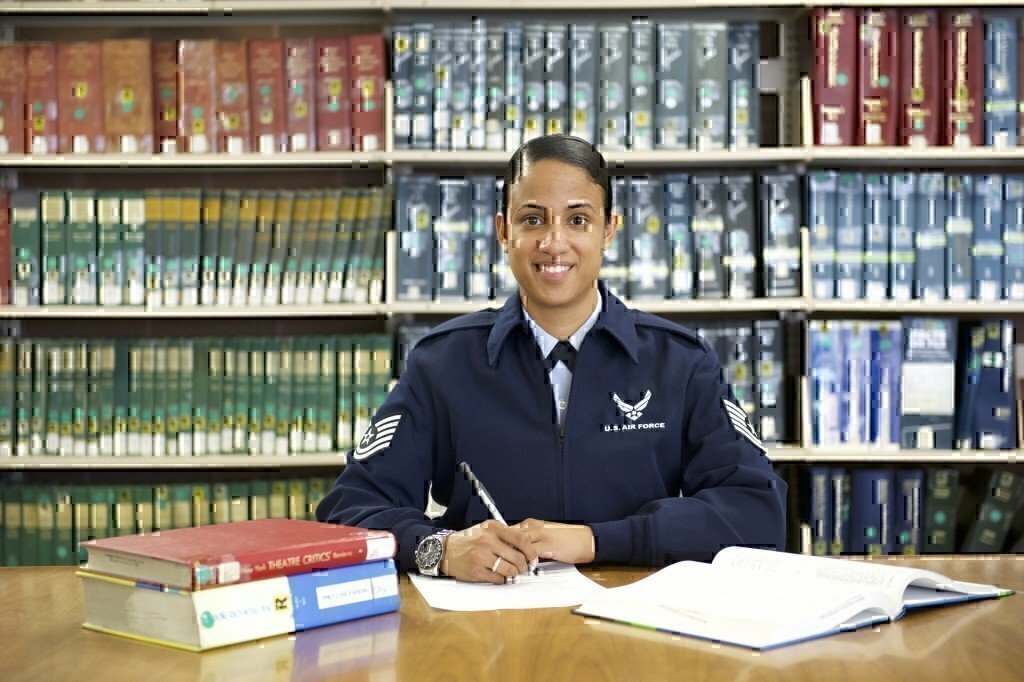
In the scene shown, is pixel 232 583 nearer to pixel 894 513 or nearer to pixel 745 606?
pixel 745 606

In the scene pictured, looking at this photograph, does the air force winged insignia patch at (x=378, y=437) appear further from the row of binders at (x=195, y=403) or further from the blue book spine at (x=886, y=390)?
the blue book spine at (x=886, y=390)

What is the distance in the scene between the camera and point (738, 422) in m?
1.73

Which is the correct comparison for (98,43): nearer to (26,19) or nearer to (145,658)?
(26,19)

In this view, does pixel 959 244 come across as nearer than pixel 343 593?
No

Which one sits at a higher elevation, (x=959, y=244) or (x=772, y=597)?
(x=959, y=244)

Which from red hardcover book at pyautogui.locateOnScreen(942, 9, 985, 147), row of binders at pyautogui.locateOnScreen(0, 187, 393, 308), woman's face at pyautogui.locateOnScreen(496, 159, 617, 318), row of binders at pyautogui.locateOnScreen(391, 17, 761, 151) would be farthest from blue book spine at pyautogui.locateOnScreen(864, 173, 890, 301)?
woman's face at pyautogui.locateOnScreen(496, 159, 617, 318)

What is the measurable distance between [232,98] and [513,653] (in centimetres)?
237

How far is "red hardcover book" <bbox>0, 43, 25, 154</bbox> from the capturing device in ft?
10.1

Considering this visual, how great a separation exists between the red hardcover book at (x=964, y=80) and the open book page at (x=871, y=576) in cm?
205

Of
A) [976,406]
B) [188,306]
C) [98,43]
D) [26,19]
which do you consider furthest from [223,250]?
[976,406]

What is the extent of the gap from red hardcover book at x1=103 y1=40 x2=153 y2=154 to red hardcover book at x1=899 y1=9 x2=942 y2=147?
203cm

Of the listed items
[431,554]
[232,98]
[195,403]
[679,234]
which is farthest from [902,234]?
[431,554]

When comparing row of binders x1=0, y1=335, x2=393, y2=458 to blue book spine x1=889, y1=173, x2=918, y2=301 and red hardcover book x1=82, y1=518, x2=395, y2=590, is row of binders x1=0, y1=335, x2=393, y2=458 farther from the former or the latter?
red hardcover book x1=82, y1=518, x2=395, y2=590

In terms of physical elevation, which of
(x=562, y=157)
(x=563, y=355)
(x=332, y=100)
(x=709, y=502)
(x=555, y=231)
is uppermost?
(x=332, y=100)
